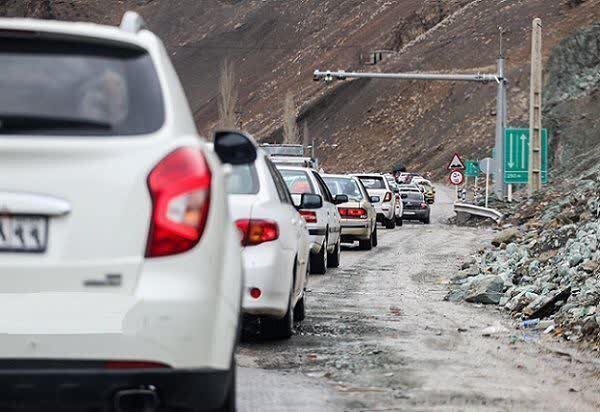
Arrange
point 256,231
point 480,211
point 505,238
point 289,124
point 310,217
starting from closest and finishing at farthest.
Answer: point 256,231, point 310,217, point 505,238, point 480,211, point 289,124

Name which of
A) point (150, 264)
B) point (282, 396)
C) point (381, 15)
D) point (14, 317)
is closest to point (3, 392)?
point (14, 317)

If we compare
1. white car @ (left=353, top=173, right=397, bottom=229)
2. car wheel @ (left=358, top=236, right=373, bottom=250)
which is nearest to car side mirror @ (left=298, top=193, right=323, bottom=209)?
car wheel @ (left=358, top=236, right=373, bottom=250)

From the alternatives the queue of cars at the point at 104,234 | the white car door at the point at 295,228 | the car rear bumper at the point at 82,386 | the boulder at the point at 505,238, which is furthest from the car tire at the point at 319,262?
the car rear bumper at the point at 82,386

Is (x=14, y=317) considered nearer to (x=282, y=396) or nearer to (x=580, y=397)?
(x=282, y=396)

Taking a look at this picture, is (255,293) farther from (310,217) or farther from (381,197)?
(381,197)

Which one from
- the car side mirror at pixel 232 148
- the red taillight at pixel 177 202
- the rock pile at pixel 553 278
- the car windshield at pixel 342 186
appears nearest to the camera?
the red taillight at pixel 177 202

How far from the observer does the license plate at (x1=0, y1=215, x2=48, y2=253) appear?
516 centimetres

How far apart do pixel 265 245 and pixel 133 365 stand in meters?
5.44

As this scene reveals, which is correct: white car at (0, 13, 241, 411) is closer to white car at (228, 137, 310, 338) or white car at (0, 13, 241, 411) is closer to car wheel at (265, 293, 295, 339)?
white car at (228, 137, 310, 338)

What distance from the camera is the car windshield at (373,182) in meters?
41.6

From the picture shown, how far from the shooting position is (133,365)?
5234 mm

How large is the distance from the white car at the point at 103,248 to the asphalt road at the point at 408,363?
103 inches

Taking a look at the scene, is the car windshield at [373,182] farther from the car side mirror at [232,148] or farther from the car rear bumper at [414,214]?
the car side mirror at [232,148]

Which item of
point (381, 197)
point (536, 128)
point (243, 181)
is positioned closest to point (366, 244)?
point (381, 197)
